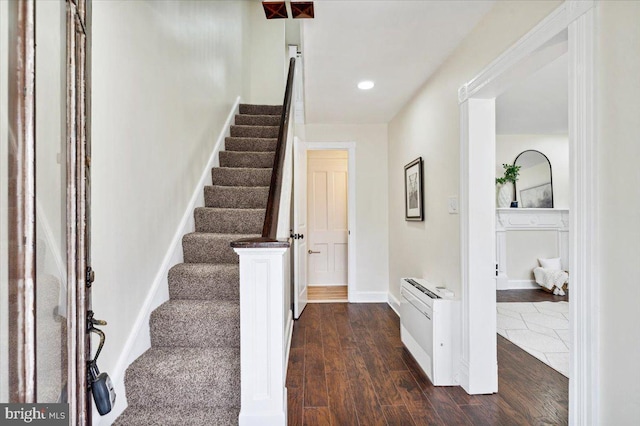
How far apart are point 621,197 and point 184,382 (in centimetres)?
200

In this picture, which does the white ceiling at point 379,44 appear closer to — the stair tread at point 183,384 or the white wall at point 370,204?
the white wall at point 370,204

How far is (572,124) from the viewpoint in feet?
4.24

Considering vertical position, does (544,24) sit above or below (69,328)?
above

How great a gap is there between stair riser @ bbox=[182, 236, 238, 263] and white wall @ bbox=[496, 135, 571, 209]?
4.69 m

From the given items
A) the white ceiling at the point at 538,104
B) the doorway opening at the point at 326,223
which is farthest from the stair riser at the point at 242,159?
the white ceiling at the point at 538,104

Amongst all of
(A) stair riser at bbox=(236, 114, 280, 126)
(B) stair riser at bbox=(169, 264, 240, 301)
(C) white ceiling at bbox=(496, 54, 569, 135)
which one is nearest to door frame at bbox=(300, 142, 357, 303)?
(A) stair riser at bbox=(236, 114, 280, 126)

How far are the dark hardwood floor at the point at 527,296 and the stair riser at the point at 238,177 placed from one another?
3617 mm

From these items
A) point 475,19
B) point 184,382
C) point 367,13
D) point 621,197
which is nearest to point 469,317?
point 621,197

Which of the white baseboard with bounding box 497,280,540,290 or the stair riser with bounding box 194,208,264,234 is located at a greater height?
the stair riser with bounding box 194,208,264,234

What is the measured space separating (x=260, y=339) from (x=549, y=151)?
5727mm

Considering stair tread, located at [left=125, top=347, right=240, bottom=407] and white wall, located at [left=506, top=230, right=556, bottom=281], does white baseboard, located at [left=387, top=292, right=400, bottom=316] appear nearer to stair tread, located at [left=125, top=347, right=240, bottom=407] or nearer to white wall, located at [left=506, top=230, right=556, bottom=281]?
white wall, located at [left=506, top=230, right=556, bottom=281]

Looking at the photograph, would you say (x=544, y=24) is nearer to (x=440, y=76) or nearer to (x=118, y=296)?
(x=440, y=76)

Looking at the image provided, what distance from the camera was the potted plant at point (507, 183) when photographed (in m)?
5.07

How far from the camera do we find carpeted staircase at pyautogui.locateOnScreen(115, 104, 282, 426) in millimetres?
1608
